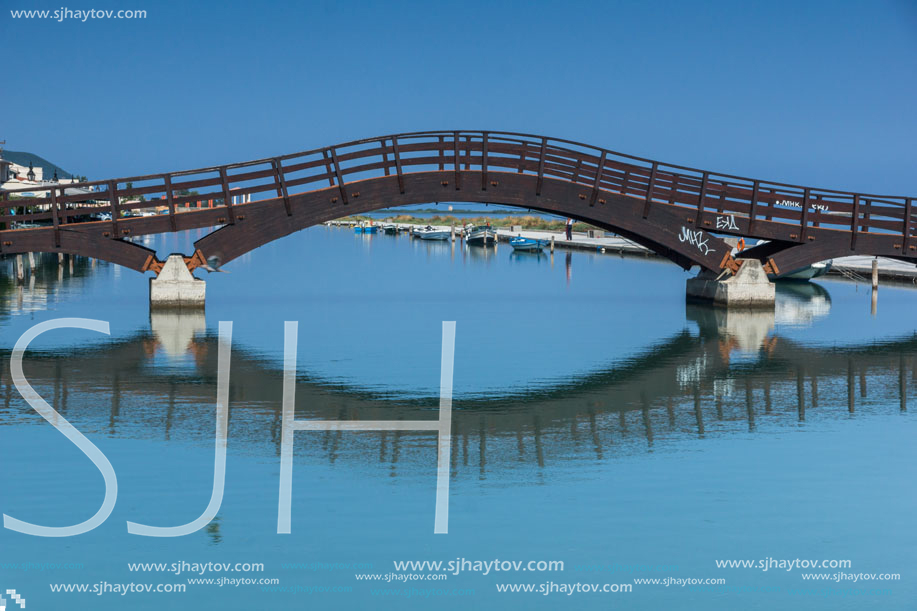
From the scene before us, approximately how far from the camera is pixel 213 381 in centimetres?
2131

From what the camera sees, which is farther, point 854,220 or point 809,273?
point 809,273

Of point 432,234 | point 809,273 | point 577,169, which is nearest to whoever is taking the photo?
point 577,169

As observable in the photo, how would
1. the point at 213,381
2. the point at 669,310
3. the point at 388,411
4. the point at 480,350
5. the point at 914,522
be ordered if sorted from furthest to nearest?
1. the point at 669,310
2. the point at 480,350
3. the point at 213,381
4. the point at 388,411
5. the point at 914,522

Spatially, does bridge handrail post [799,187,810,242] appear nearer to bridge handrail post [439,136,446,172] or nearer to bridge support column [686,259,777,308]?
bridge support column [686,259,777,308]

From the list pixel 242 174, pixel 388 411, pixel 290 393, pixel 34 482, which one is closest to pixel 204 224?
pixel 242 174

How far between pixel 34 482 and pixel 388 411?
650cm

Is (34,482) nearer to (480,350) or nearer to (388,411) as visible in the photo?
(388,411)

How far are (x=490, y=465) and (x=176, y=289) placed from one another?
70.7ft

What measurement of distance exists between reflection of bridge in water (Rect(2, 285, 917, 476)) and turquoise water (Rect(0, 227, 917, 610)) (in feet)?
0.29

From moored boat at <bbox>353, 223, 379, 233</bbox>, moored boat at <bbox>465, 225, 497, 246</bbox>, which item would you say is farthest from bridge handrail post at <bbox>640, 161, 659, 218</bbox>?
moored boat at <bbox>353, 223, 379, 233</bbox>

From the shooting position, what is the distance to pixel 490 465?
14.5 metres

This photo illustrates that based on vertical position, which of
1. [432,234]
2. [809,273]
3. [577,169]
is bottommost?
[809,273]

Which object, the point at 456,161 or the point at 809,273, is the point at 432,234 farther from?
the point at 456,161

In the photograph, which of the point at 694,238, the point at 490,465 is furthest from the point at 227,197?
the point at 490,465
